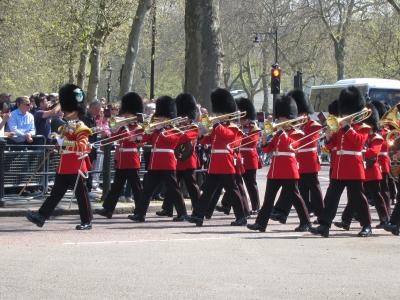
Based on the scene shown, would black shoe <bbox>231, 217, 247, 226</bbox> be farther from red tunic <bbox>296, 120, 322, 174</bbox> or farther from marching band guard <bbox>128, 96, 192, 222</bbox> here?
red tunic <bbox>296, 120, 322, 174</bbox>

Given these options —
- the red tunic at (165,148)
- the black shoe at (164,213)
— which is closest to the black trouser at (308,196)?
the red tunic at (165,148)

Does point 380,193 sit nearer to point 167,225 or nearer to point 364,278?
point 167,225

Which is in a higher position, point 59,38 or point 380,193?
point 59,38

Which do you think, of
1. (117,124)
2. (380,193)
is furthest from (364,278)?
(117,124)

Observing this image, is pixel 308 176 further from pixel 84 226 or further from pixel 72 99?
pixel 72 99

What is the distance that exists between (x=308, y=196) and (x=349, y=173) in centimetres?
188

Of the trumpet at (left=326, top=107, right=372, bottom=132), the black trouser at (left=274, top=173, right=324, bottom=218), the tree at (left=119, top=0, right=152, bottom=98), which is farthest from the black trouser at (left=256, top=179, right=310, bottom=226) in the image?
the tree at (left=119, top=0, right=152, bottom=98)

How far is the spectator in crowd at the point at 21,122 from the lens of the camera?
15.7m

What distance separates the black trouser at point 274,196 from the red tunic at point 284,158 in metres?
0.09

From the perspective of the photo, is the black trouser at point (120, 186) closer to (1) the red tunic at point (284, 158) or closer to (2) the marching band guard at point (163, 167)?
(2) the marching band guard at point (163, 167)

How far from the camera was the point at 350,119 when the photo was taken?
12.4m

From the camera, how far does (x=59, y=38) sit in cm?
3281

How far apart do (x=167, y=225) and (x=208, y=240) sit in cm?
198

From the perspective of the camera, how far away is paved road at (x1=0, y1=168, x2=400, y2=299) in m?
8.49
